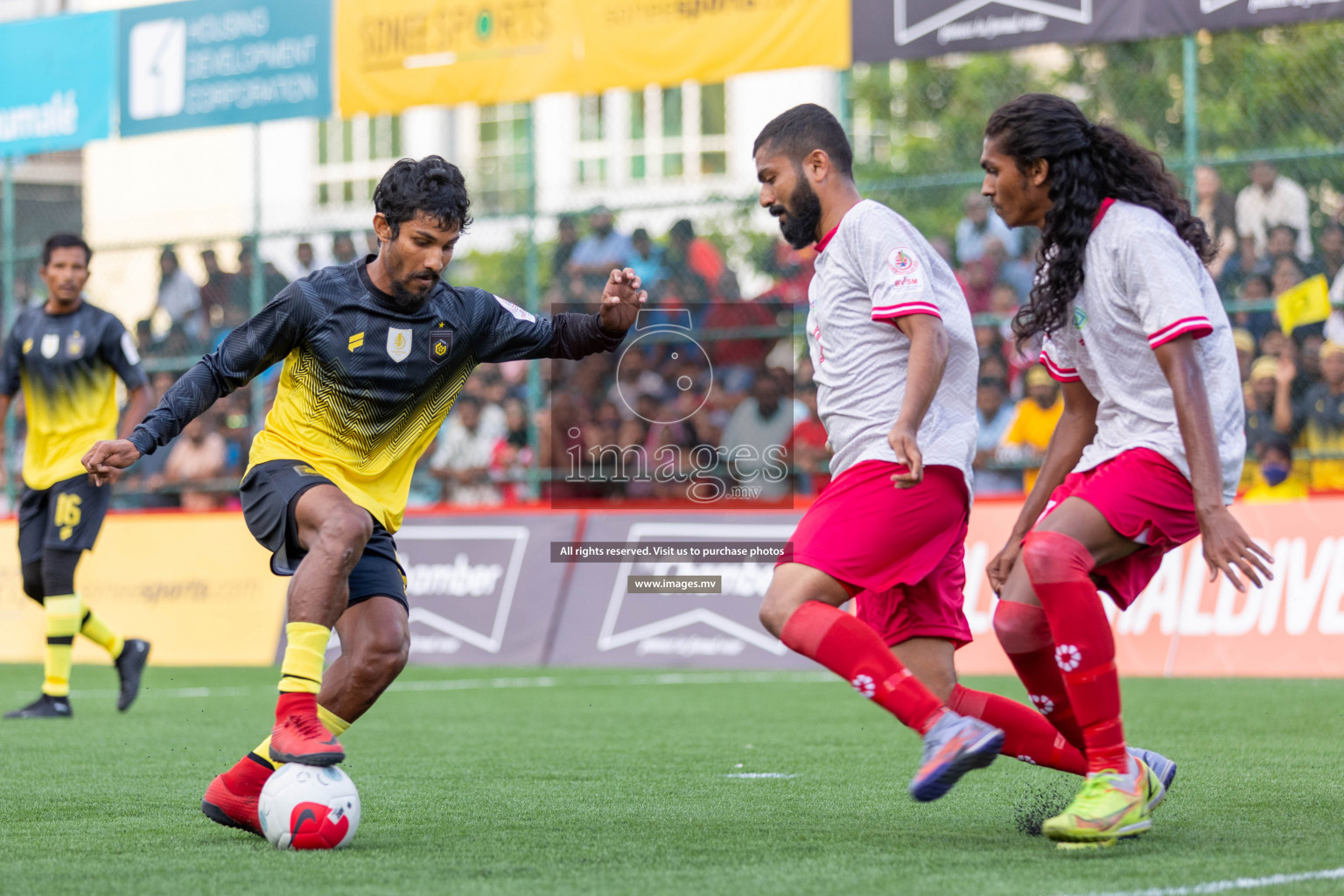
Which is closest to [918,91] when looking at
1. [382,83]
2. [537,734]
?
[382,83]

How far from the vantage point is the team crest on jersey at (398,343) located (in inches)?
208

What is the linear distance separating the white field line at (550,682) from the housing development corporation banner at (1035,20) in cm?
486

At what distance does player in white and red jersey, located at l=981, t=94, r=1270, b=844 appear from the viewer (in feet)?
14.5

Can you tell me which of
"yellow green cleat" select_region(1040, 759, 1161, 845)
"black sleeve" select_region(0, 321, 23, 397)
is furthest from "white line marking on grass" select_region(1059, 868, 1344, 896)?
"black sleeve" select_region(0, 321, 23, 397)

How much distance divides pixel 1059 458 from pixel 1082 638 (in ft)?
2.31

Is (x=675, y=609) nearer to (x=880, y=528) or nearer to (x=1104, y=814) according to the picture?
(x=880, y=528)

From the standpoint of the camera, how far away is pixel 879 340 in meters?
4.80

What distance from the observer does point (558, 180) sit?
1283 inches

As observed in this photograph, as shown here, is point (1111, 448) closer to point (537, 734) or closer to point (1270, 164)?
point (537, 734)

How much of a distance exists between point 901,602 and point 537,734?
11.6 ft

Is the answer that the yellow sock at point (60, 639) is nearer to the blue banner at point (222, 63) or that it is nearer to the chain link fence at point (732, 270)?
the chain link fence at point (732, 270)

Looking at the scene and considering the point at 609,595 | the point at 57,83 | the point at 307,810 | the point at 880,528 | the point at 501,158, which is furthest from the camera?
the point at 501,158

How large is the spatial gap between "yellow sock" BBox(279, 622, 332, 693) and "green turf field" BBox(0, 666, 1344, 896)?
471mm

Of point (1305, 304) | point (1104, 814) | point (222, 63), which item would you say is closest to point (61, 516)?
point (1104, 814)
